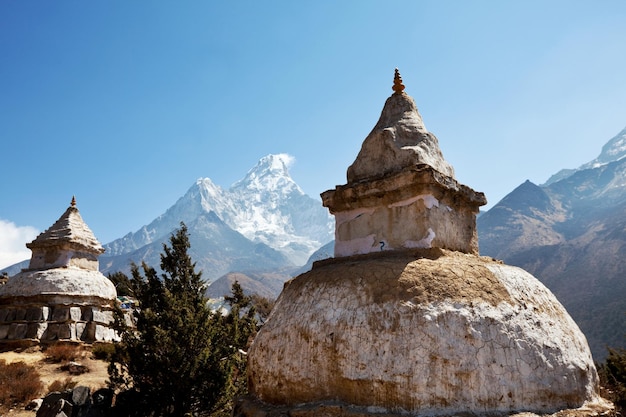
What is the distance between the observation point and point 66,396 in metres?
9.18

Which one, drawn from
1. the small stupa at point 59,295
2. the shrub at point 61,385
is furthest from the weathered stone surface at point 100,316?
the shrub at point 61,385

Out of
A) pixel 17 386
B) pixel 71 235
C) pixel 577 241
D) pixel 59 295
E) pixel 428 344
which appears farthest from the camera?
pixel 577 241

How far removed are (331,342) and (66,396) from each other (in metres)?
6.77

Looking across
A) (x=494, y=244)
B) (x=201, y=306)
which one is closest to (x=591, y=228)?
(x=494, y=244)

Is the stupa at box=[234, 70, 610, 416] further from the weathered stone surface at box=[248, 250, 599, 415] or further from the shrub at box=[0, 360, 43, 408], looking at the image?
the shrub at box=[0, 360, 43, 408]

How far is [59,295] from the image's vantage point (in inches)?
765

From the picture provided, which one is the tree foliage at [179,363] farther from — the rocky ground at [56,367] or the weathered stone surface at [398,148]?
the weathered stone surface at [398,148]

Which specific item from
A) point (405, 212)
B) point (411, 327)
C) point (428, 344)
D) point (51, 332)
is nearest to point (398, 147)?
point (405, 212)

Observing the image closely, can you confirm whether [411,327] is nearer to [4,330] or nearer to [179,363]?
[179,363]

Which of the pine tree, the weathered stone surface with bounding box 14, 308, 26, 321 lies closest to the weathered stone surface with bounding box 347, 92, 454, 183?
the pine tree

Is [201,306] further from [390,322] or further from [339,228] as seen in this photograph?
[390,322]

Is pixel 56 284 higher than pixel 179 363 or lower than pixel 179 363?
higher

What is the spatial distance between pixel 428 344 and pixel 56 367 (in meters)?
15.3

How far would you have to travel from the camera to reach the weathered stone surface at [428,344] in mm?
4605
